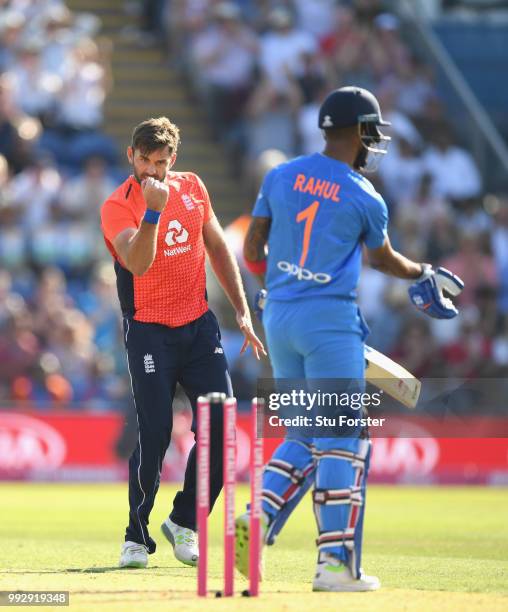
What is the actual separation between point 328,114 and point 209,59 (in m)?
13.9

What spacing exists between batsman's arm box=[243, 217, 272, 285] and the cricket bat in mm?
717

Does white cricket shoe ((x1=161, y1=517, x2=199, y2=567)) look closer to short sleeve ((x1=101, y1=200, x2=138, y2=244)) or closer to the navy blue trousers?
the navy blue trousers

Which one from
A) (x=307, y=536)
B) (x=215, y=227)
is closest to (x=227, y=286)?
(x=215, y=227)

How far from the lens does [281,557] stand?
31.1ft

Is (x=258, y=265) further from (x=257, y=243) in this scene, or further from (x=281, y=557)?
(x=281, y=557)

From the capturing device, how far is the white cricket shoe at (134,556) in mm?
8469

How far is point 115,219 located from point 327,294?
1.40 metres

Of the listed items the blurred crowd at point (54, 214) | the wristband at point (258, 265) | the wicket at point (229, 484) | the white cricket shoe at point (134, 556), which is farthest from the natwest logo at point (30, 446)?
the wicket at point (229, 484)

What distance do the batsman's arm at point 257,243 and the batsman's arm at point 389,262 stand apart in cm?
55

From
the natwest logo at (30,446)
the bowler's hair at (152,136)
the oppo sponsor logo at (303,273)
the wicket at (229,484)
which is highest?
the bowler's hair at (152,136)

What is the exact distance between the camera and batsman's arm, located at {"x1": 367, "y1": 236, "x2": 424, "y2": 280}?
25.0 feet

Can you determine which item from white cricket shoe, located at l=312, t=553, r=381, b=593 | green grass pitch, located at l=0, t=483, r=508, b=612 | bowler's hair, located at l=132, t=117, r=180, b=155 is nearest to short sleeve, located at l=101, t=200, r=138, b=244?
bowler's hair, located at l=132, t=117, r=180, b=155

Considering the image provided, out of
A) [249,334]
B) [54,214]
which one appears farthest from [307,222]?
[54,214]

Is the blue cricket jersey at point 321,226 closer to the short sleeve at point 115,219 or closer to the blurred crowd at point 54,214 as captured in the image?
the short sleeve at point 115,219
